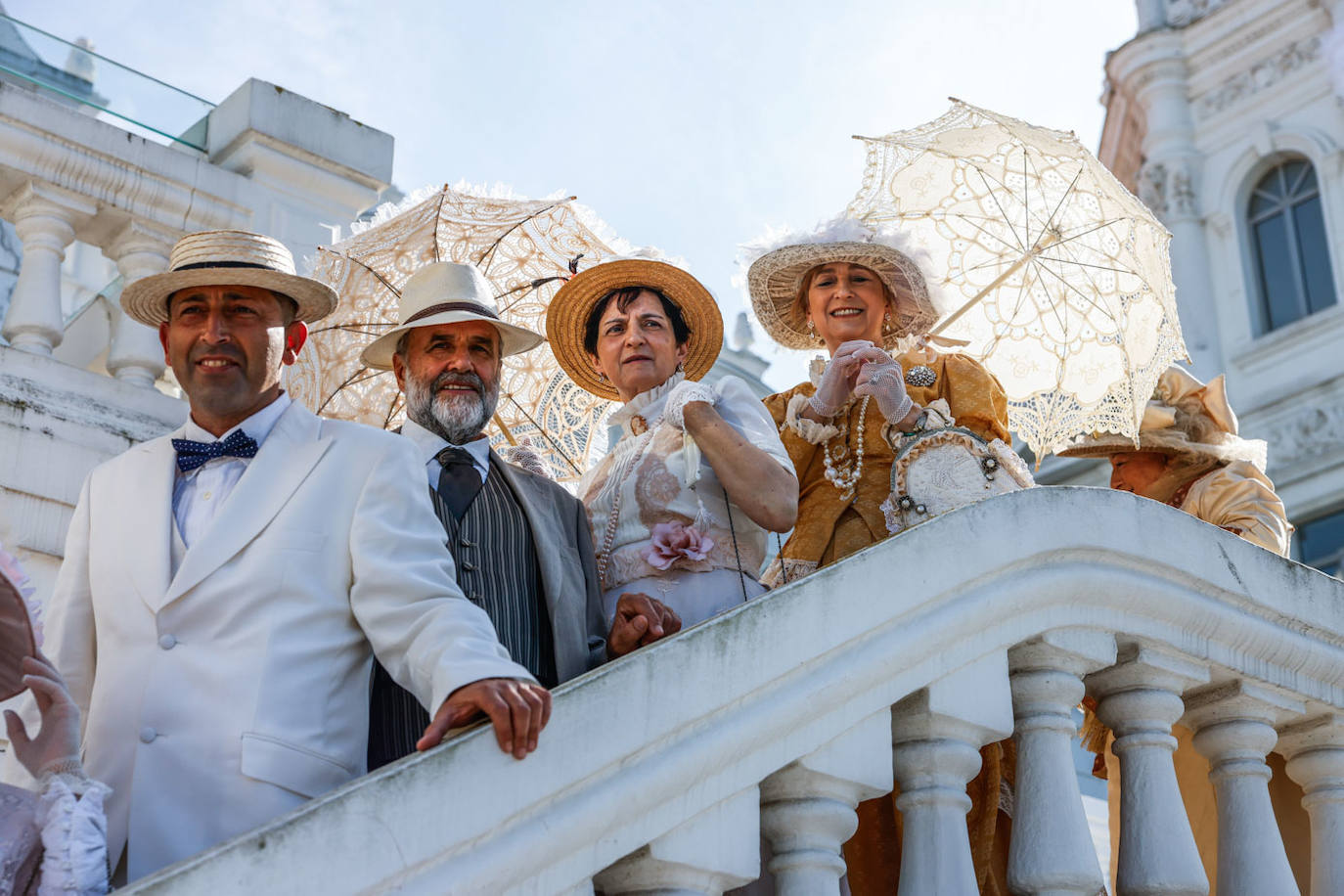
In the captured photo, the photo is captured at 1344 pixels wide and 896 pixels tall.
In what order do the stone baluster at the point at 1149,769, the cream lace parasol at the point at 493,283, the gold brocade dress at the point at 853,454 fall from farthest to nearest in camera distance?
1. the cream lace parasol at the point at 493,283
2. the gold brocade dress at the point at 853,454
3. the stone baluster at the point at 1149,769

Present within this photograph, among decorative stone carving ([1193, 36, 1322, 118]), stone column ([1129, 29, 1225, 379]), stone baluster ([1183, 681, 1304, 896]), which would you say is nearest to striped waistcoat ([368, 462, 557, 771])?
stone baluster ([1183, 681, 1304, 896])

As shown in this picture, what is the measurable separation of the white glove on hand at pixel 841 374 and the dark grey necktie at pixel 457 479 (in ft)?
3.11

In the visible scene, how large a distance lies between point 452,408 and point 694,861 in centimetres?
126

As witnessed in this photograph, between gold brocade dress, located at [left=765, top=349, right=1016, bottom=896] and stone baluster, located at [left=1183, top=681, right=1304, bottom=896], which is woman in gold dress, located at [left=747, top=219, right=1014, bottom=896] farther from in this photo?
stone baluster, located at [left=1183, top=681, right=1304, bottom=896]

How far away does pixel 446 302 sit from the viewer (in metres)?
3.71

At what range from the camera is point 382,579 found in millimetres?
2898

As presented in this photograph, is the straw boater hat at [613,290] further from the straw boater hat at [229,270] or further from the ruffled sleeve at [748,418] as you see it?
the straw boater hat at [229,270]

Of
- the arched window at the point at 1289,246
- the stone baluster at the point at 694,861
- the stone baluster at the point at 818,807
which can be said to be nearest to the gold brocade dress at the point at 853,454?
the stone baluster at the point at 818,807

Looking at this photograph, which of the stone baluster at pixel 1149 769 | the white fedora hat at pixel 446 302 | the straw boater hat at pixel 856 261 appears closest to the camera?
the stone baluster at pixel 1149 769

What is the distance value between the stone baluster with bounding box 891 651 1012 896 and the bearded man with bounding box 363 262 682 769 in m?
0.53

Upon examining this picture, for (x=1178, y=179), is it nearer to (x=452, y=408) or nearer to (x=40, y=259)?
(x=40, y=259)

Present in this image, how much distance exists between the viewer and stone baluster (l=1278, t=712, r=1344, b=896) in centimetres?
354

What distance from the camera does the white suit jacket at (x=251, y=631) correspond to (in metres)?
2.80

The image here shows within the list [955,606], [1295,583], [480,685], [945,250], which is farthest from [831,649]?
[945,250]
